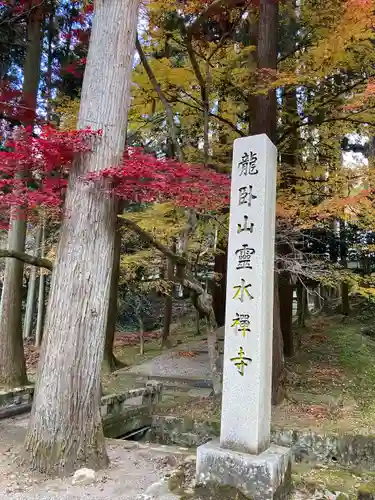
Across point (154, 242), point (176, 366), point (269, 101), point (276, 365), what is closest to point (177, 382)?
point (176, 366)

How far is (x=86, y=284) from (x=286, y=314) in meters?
7.42

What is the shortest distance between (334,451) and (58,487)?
173 inches

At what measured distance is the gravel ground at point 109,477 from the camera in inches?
163

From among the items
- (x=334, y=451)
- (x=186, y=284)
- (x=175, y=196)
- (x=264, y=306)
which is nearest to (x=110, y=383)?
(x=186, y=284)

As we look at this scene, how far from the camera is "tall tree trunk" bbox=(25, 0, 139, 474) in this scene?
15.6ft

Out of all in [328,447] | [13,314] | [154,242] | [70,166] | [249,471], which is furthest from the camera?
[13,314]

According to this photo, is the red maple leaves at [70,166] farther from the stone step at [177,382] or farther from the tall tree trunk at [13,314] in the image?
the stone step at [177,382]

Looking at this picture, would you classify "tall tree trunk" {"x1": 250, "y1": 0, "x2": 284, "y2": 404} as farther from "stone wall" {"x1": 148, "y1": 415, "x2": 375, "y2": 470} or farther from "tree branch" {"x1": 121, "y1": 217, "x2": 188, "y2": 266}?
"tree branch" {"x1": 121, "y1": 217, "x2": 188, "y2": 266}

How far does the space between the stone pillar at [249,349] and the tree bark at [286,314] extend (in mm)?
6973

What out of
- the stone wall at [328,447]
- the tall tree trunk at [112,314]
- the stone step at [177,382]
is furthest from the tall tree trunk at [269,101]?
the tall tree trunk at [112,314]

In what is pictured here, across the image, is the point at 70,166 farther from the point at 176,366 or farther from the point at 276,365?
the point at 176,366

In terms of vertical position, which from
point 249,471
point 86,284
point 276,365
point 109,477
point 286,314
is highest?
point 86,284

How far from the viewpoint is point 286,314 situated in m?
11.2

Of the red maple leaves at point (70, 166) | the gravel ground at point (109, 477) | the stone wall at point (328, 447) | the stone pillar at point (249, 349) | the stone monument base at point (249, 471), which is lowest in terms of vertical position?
the stone wall at point (328, 447)
